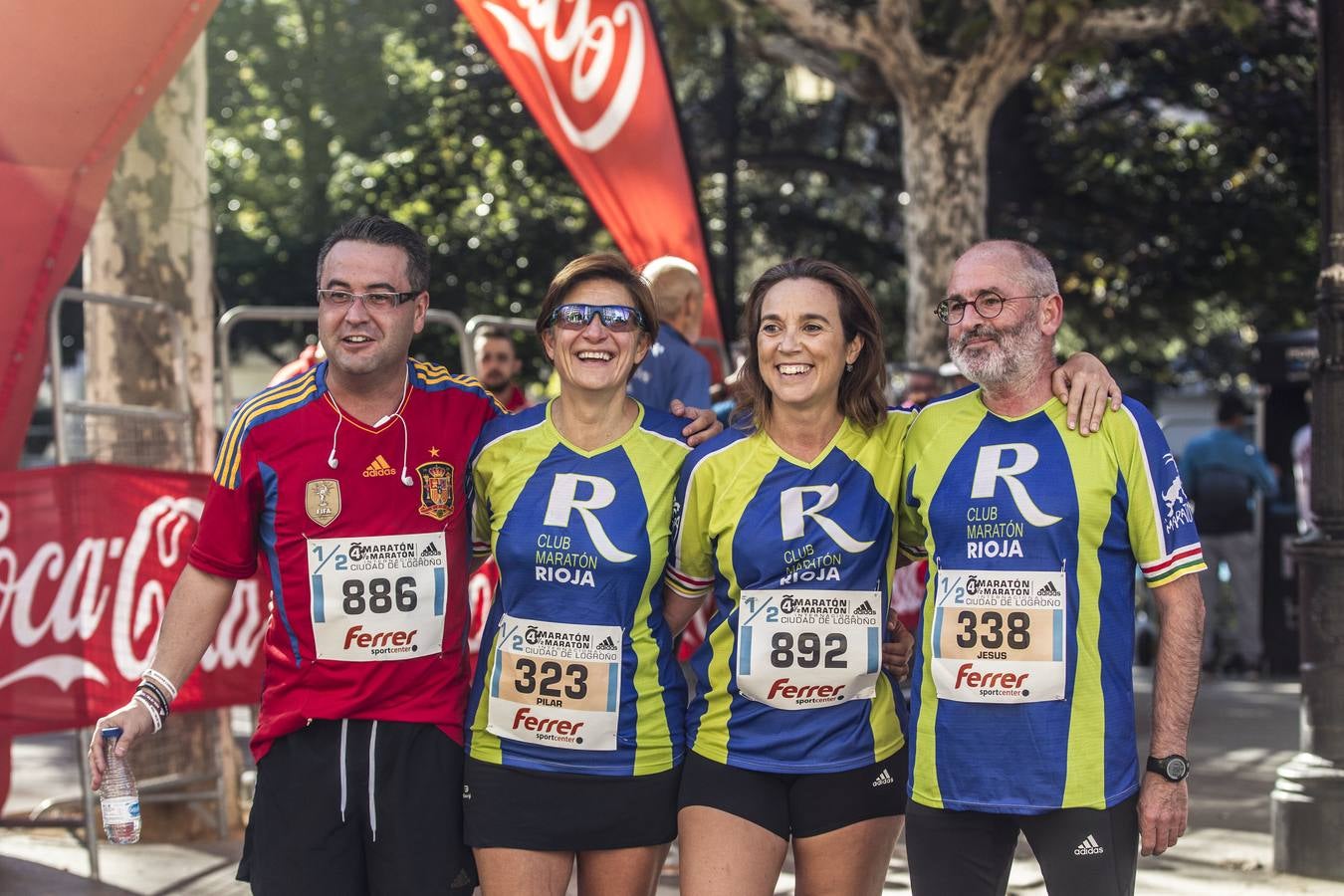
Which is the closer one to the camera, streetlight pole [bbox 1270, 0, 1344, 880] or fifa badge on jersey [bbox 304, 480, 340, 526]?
fifa badge on jersey [bbox 304, 480, 340, 526]

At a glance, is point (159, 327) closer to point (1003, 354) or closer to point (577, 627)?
point (577, 627)

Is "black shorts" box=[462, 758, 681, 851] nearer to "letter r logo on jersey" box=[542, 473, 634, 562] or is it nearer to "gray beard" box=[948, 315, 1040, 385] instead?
"letter r logo on jersey" box=[542, 473, 634, 562]

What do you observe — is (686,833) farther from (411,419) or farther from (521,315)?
(521,315)

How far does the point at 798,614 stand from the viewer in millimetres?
3746

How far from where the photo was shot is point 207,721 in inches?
283

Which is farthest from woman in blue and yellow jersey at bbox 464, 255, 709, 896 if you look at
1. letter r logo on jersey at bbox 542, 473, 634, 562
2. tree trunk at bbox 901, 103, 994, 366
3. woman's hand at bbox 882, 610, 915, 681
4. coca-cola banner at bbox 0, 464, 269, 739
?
tree trunk at bbox 901, 103, 994, 366

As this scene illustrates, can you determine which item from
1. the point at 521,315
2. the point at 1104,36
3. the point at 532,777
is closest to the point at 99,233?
the point at 532,777

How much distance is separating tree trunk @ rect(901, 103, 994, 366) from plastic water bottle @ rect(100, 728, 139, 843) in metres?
8.03

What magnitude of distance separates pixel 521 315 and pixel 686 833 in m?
15.0

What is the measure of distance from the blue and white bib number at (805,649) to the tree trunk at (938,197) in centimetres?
733

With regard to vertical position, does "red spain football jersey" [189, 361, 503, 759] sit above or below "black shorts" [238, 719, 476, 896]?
above

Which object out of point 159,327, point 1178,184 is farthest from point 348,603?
point 1178,184

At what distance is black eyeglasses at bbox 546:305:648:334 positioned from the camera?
155 inches

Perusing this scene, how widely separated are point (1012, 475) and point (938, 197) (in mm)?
7674
